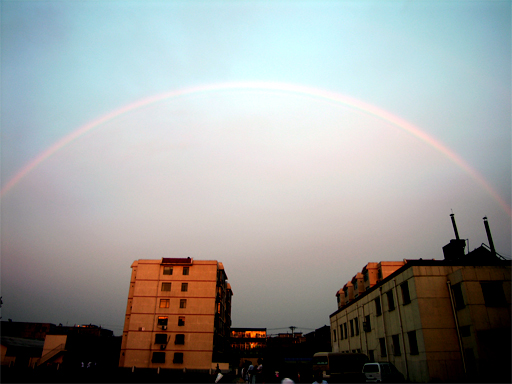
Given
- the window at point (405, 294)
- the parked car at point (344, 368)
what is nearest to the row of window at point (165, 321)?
the parked car at point (344, 368)

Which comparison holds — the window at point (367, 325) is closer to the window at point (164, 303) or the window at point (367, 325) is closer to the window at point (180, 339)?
the window at point (180, 339)

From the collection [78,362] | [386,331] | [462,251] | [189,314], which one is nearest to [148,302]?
[189,314]

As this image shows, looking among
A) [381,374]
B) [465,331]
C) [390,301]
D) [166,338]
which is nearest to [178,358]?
[166,338]

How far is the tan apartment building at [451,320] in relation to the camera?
2053 centimetres

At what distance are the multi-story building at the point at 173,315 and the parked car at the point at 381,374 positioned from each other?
29.1m

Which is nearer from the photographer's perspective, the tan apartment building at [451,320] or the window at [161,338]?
the tan apartment building at [451,320]

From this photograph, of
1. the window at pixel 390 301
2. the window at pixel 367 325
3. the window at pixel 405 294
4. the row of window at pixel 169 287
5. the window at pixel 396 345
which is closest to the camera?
the window at pixel 405 294

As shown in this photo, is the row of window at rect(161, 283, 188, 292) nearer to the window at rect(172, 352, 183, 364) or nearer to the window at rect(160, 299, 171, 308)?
the window at rect(160, 299, 171, 308)

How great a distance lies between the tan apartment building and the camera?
20.5 metres

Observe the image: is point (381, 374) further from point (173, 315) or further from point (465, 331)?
point (173, 315)

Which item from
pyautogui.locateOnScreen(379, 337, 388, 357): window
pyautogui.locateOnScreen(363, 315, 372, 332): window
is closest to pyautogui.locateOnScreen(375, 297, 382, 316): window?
pyautogui.locateOnScreen(379, 337, 388, 357): window

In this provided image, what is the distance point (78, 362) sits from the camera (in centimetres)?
5156

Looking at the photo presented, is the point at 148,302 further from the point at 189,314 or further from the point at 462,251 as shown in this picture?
the point at 462,251

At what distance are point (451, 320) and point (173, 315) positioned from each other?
3817 cm
